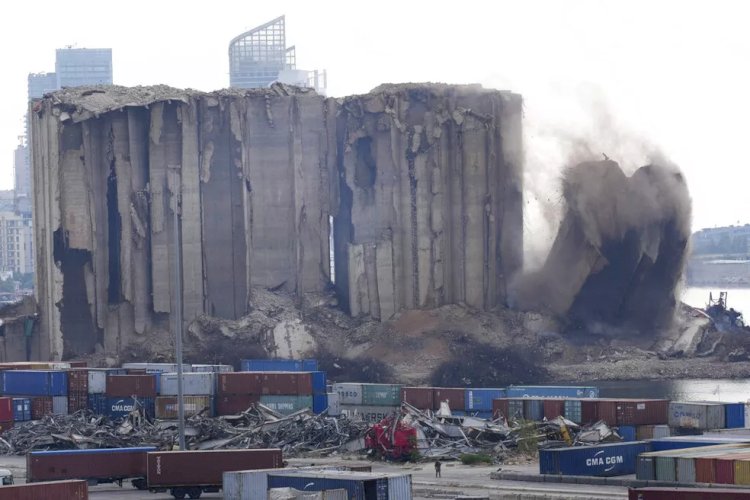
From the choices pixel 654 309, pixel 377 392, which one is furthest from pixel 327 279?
pixel 377 392

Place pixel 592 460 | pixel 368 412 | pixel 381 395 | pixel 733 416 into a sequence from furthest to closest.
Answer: pixel 381 395 < pixel 368 412 < pixel 733 416 < pixel 592 460

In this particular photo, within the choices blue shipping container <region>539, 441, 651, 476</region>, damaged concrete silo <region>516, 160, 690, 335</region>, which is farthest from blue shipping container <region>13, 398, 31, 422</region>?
damaged concrete silo <region>516, 160, 690, 335</region>

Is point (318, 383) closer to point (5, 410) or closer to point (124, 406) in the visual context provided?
point (124, 406)

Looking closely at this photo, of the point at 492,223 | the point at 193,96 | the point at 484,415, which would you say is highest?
the point at 193,96

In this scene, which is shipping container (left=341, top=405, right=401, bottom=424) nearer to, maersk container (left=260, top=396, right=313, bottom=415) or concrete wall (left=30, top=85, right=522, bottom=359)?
maersk container (left=260, top=396, right=313, bottom=415)

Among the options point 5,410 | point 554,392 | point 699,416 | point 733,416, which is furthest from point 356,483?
point 554,392

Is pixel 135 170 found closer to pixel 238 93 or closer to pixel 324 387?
pixel 238 93

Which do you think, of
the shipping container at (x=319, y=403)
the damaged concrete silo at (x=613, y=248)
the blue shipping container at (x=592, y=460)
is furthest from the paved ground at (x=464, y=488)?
the damaged concrete silo at (x=613, y=248)
